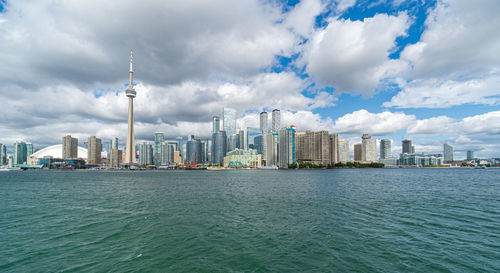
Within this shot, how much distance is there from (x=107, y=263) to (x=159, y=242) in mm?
4796

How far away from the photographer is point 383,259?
16.1 m

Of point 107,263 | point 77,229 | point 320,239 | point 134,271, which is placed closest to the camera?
point 134,271

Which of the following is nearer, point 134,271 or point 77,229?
point 134,271

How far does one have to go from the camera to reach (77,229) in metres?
24.3

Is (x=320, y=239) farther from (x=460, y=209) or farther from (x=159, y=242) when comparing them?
(x=460, y=209)

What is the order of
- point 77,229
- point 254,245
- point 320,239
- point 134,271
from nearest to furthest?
1. point 134,271
2. point 254,245
3. point 320,239
4. point 77,229

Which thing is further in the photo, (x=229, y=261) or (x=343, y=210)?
(x=343, y=210)

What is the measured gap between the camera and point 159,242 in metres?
20.1

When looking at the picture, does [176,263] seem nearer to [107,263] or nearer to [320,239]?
[107,263]

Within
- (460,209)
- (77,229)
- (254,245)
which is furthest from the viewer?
(460,209)

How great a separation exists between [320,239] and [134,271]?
15.1 m

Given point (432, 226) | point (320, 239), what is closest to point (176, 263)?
point (320, 239)

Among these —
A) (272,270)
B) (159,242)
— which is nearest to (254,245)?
(272,270)

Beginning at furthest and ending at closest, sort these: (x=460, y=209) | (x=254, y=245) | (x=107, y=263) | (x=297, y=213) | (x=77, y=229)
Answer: (x=460, y=209)
(x=297, y=213)
(x=77, y=229)
(x=254, y=245)
(x=107, y=263)
